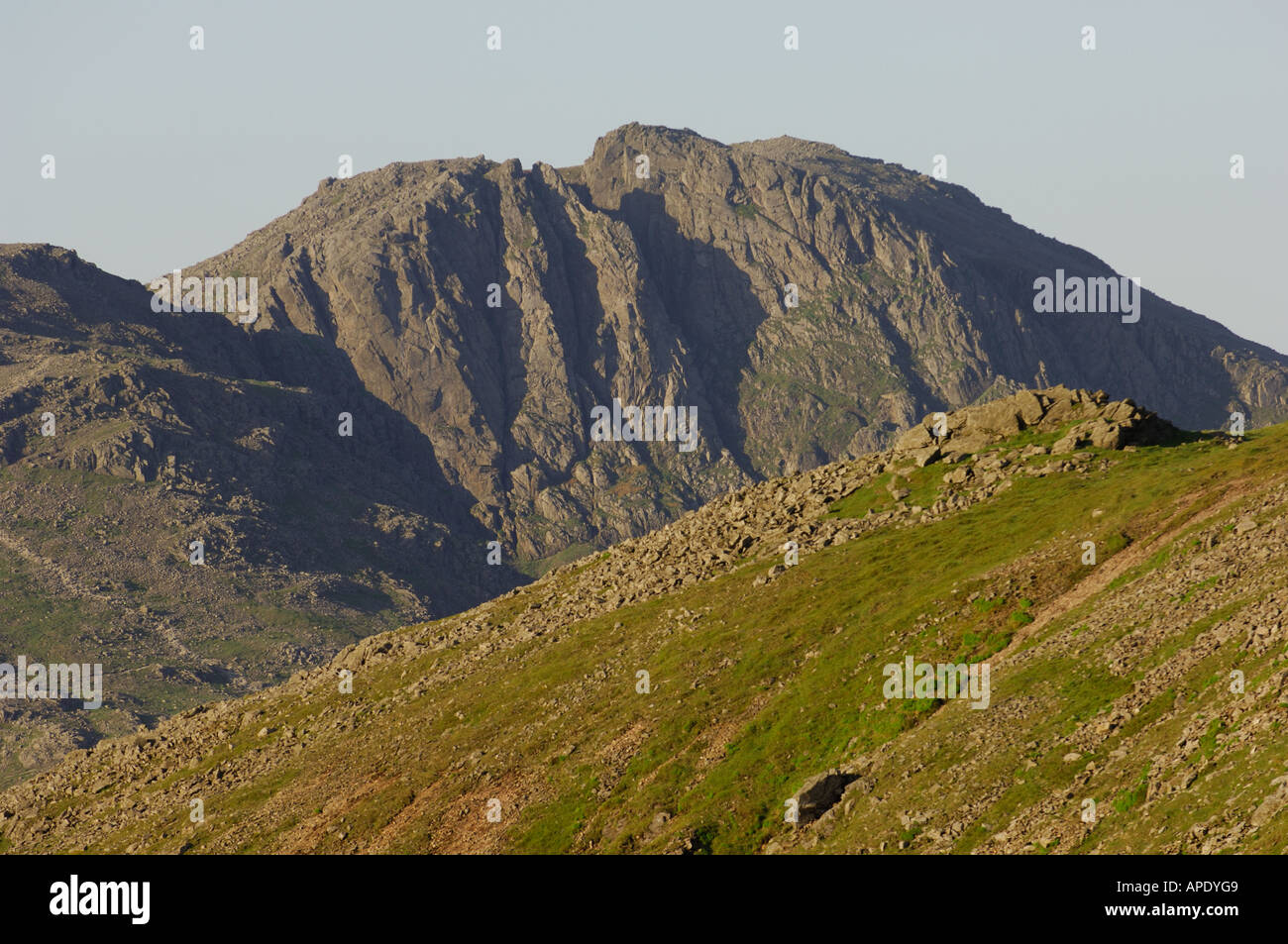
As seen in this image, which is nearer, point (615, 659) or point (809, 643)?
point (809, 643)

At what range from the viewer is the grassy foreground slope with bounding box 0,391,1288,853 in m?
54.7

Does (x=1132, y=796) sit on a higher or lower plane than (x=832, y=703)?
higher

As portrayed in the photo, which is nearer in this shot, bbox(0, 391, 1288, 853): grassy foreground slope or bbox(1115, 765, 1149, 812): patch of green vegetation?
bbox(1115, 765, 1149, 812): patch of green vegetation

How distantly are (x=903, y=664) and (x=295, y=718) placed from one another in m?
58.8

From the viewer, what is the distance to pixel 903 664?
7238 centimetres

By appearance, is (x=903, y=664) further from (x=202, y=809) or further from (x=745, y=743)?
(x=202, y=809)

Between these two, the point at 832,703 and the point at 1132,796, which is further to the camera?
the point at 832,703

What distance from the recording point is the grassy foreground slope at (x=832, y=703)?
54.7 m

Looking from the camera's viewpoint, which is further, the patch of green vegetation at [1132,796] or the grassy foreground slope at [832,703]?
the grassy foreground slope at [832,703]

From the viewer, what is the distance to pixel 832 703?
72.4m
